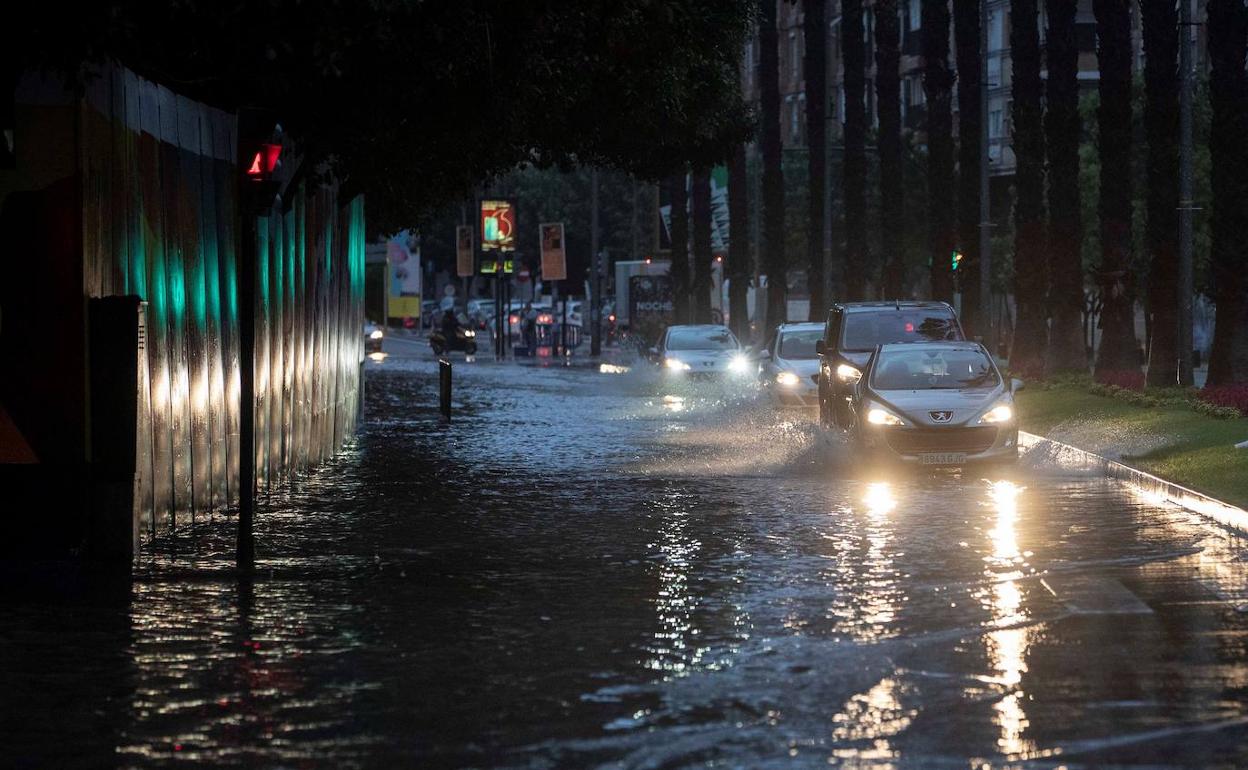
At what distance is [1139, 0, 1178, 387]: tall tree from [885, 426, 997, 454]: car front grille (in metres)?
14.4

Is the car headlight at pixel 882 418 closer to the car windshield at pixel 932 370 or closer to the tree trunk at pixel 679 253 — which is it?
the car windshield at pixel 932 370

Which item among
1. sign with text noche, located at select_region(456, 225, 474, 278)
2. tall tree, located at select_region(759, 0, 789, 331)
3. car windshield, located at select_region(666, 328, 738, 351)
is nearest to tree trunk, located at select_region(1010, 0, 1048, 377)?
car windshield, located at select_region(666, 328, 738, 351)

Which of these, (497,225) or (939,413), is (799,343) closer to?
(939,413)

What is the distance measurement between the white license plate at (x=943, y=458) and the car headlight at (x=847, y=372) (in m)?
4.89

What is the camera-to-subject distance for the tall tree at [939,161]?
5303 centimetres

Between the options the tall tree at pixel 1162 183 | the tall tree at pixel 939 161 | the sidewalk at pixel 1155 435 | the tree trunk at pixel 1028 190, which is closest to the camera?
the sidewalk at pixel 1155 435

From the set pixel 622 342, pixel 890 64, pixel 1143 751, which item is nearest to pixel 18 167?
pixel 1143 751

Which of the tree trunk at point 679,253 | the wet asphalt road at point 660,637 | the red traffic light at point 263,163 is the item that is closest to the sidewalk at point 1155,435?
the wet asphalt road at point 660,637

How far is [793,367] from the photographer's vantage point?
36219mm

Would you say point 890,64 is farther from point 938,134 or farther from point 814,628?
point 814,628

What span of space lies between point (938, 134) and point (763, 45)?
53.0ft

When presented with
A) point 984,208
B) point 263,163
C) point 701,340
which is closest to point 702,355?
point 701,340

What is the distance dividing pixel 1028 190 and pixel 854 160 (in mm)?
16905

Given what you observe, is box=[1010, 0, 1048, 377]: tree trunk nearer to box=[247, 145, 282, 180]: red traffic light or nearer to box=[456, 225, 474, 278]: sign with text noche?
box=[247, 145, 282, 180]: red traffic light
